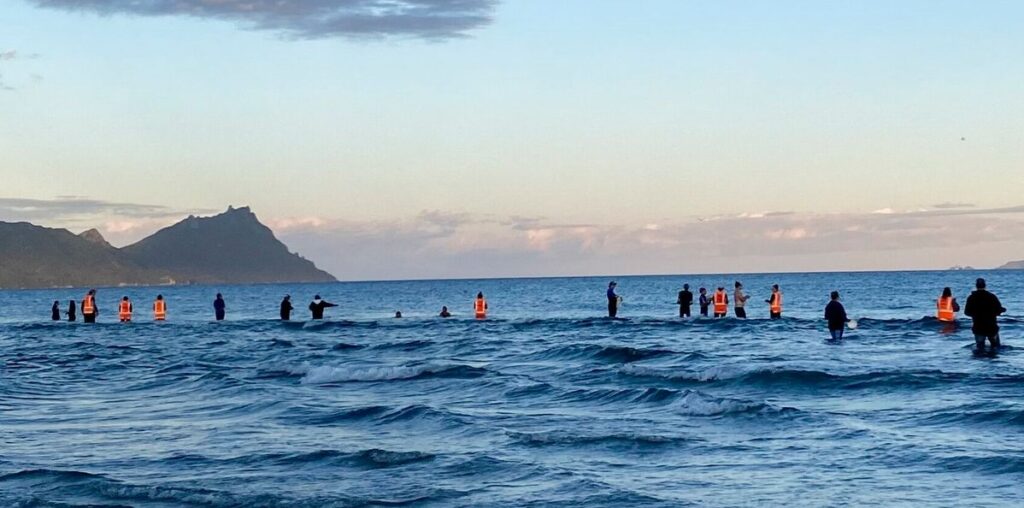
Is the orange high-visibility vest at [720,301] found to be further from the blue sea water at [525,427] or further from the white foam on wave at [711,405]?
the white foam on wave at [711,405]

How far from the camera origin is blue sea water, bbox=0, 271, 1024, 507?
1348 cm

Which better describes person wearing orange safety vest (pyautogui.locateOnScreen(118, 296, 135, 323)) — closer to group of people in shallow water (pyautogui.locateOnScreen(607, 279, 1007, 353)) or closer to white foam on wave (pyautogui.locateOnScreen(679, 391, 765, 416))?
group of people in shallow water (pyautogui.locateOnScreen(607, 279, 1007, 353))

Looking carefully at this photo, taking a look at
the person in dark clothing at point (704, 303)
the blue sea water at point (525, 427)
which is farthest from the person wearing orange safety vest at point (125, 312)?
the person in dark clothing at point (704, 303)

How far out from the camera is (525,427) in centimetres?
1855

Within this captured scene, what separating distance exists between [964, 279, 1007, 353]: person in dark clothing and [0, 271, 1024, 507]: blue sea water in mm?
743

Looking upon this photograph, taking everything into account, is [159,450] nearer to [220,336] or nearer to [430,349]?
[430,349]

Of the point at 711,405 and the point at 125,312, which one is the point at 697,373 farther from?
the point at 125,312

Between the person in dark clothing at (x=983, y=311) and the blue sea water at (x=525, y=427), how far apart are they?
74 cm

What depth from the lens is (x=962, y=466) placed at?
14367mm

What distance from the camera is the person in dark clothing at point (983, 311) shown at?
25781 mm

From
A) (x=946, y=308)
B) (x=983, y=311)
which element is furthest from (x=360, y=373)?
(x=946, y=308)

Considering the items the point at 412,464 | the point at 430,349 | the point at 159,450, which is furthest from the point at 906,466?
the point at 430,349

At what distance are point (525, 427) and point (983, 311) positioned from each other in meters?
12.3

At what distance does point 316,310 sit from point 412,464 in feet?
129
